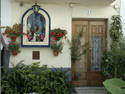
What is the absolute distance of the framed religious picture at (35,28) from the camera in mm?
5559

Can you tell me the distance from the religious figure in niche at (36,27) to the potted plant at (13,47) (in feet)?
1.47

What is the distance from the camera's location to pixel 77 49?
5.82 m

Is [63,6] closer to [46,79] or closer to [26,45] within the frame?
[26,45]

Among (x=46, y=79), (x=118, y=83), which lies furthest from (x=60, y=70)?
(x=118, y=83)

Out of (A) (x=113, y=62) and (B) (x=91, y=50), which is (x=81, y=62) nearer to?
(B) (x=91, y=50)

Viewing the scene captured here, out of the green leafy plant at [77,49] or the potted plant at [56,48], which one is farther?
the green leafy plant at [77,49]

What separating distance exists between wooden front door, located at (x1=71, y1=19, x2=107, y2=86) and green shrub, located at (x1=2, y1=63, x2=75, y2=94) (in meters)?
1.00

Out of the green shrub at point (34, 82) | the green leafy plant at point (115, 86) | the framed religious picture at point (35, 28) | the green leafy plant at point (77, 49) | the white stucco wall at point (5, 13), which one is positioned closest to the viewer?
the green leafy plant at point (115, 86)

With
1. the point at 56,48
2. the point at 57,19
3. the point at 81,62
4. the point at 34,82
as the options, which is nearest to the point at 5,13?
the point at 57,19

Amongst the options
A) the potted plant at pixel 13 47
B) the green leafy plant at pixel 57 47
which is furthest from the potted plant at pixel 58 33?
the potted plant at pixel 13 47

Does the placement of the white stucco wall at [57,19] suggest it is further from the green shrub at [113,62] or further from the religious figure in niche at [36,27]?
the green shrub at [113,62]

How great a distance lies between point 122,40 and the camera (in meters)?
4.96

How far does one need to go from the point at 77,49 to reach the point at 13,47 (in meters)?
2.09

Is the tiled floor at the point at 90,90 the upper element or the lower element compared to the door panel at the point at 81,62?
lower
